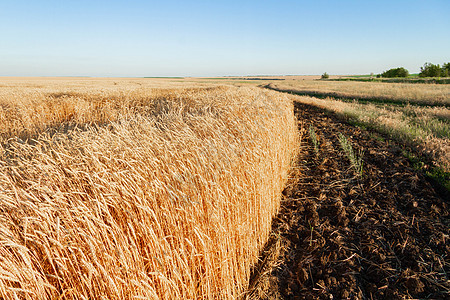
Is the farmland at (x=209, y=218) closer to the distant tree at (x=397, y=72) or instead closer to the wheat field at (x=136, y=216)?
the wheat field at (x=136, y=216)

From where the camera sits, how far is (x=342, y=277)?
2.69 meters

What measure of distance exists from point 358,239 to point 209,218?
8.05 ft

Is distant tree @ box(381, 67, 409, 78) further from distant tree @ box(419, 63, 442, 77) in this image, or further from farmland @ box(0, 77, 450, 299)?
farmland @ box(0, 77, 450, 299)

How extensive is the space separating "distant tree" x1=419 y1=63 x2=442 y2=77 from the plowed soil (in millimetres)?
69735

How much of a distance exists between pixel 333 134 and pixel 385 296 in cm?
635

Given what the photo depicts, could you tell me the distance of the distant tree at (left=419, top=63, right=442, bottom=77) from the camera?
2130 inches

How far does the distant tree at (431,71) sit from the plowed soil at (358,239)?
6973 centimetres

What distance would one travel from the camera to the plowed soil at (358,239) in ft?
8.44

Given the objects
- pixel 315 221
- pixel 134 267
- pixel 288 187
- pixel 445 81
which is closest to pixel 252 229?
pixel 315 221

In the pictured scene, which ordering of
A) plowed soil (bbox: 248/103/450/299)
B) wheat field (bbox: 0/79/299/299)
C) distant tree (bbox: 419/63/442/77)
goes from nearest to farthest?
wheat field (bbox: 0/79/299/299) < plowed soil (bbox: 248/103/450/299) < distant tree (bbox: 419/63/442/77)

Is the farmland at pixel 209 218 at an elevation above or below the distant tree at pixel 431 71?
below

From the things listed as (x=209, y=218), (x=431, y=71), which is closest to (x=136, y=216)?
(x=209, y=218)

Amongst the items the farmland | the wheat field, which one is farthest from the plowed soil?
the wheat field

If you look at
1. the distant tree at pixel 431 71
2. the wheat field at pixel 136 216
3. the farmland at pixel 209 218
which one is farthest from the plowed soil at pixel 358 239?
the distant tree at pixel 431 71
